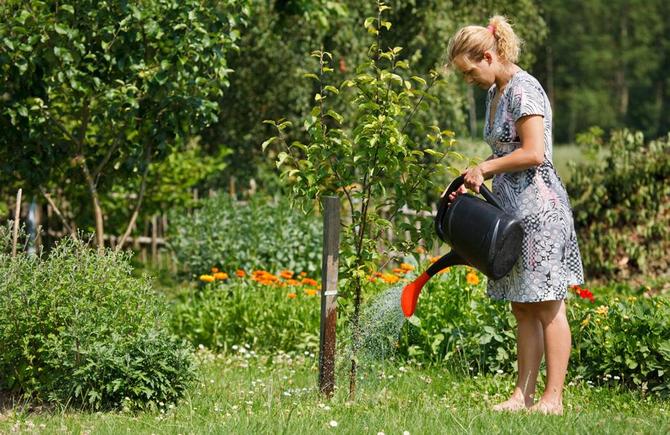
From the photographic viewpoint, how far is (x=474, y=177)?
3484mm

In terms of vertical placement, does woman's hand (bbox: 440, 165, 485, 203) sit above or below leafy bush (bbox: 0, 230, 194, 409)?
above

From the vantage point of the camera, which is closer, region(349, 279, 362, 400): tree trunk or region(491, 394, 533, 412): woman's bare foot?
region(491, 394, 533, 412): woman's bare foot

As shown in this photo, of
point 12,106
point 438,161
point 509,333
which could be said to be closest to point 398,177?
point 438,161

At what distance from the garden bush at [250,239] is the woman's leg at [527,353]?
12.9 feet

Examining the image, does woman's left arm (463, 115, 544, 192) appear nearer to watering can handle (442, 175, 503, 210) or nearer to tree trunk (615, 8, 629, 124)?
watering can handle (442, 175, 503, 210)

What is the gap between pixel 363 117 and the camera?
3.93 m

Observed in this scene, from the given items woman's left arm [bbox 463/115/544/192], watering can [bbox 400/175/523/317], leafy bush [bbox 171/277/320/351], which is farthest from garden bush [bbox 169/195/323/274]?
woman's left arm [bbox 463/115/544/192]

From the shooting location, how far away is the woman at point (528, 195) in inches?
138

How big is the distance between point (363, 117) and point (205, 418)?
4.64 ft

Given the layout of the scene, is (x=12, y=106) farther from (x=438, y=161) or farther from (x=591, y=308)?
(x=591, y=308)

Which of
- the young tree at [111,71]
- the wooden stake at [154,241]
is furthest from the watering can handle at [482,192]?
the wooden stake at [154,241]

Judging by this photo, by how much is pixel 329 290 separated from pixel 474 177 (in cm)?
85

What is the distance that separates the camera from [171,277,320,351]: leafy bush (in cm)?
570

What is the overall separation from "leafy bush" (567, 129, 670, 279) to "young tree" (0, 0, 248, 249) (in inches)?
158
